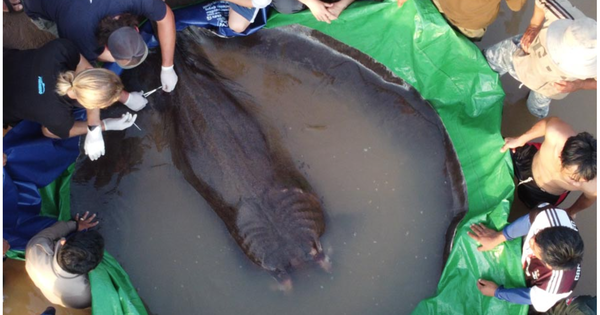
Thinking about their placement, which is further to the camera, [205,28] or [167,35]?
[205,28]

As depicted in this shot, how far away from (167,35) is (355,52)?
1130 mm

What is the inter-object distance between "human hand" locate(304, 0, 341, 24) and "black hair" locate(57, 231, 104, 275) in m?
1.68

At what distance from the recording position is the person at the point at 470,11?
264cm

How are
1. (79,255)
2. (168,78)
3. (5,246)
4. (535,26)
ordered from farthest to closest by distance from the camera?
(168,78) → (535,26) → (5,246) → (79,255)

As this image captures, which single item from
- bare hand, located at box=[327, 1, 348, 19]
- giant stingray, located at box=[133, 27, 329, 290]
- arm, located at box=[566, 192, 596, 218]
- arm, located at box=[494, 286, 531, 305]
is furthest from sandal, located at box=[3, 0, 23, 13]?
arm, located at box=[566, 192, 596, 218]

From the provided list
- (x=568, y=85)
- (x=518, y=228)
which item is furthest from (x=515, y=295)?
(x=568, y=85)

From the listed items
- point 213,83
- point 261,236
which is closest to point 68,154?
point 213,83

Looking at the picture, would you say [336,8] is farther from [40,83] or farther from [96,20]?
[40,83]

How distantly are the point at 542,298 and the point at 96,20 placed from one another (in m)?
2.61

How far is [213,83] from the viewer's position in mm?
2980

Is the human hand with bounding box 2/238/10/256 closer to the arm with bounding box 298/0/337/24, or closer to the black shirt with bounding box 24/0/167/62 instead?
the black shirt with bounding box 24/0/167/62

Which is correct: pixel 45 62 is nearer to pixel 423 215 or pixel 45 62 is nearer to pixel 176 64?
pixel 176 64

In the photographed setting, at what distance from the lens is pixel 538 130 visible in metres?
2.70

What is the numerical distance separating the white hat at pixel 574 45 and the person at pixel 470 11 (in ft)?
1.10
